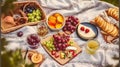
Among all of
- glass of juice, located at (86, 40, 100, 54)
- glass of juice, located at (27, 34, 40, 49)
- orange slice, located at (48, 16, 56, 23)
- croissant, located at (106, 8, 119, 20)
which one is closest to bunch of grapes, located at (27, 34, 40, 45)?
glass of juice, located at (27, 34, 40, 49)

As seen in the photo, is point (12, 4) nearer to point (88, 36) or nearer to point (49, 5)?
Answer: point (49, 5)

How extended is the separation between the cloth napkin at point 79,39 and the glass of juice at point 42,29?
0.02 m

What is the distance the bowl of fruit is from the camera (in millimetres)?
2160

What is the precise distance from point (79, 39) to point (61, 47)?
95 millimetres

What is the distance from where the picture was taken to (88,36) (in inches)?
85.0

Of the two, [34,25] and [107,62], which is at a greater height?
[34,25]

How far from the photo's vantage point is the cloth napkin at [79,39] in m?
2.14

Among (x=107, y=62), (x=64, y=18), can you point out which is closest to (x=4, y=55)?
(x=64, y=18)

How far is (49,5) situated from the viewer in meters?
2.19

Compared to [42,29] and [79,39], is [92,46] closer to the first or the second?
[79,39]

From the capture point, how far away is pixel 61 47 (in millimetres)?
2152

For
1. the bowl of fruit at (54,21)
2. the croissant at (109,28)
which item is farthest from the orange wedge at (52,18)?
the croissant at (109,28)

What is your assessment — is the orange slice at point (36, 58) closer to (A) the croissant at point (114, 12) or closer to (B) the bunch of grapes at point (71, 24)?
(B) the bunch of grapes at point (71, 24)

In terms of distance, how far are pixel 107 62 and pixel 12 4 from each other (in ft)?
1.73
